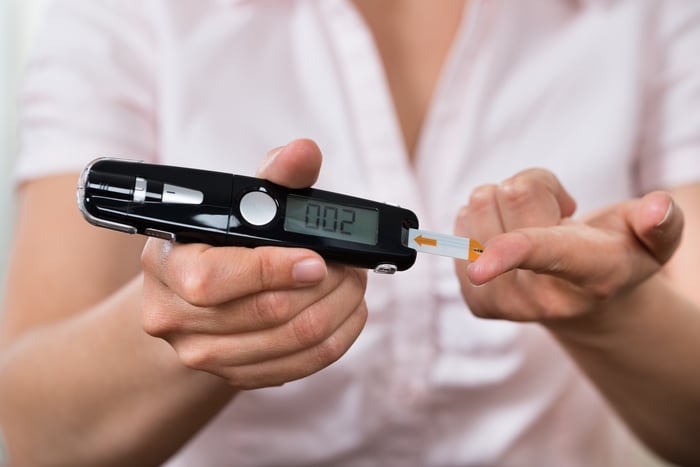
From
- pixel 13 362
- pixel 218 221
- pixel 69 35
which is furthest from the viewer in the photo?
pixel 69 35

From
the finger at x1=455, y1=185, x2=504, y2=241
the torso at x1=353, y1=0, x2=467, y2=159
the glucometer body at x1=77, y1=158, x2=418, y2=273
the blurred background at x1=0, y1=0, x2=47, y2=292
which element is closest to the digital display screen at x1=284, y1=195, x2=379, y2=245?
the glucometer body at x1=77, y1=158, x2=418, y2=273

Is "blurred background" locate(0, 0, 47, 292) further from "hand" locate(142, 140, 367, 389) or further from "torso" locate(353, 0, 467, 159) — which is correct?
"hand" locate(142, 140, 367, 389)

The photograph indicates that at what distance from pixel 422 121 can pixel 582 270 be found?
365 millimetres

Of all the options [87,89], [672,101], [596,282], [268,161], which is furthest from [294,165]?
[672,101]

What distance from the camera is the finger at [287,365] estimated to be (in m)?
0.51

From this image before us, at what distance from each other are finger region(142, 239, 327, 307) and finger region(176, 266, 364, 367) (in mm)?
29

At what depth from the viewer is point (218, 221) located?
1.60 feet

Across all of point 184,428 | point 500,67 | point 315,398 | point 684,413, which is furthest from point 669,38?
point 184,428

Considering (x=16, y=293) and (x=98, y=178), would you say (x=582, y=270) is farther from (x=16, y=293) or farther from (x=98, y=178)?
(x=16, y=293)

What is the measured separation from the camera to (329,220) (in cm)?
51

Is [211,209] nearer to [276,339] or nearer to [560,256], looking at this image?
[276,339]

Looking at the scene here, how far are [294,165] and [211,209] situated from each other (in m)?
0.06

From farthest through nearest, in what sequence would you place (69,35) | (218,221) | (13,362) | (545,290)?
(69,35) < (13,362) < (545,290) < (218,221)

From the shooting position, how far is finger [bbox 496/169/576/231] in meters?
0.58
